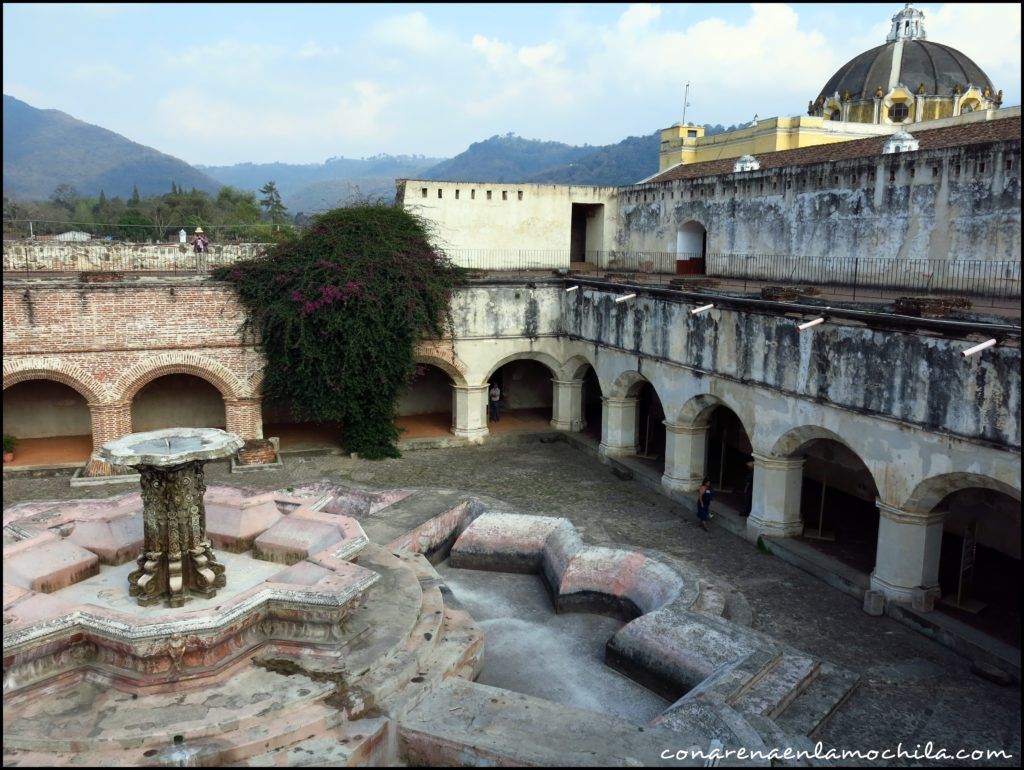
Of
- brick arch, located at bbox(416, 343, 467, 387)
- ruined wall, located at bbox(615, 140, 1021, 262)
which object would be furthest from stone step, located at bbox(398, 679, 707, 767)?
brick arch, located at bbox(416, 343, 467, 387)

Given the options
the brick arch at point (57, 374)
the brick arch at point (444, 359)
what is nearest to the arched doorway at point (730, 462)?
the brick arch at point (444, 359)

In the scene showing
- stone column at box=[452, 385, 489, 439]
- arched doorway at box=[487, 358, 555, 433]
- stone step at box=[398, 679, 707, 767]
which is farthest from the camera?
arched doorway at box=[487, 358, 555, 433]

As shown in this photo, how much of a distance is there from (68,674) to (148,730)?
1.41 m

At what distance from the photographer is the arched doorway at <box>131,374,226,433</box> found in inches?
747

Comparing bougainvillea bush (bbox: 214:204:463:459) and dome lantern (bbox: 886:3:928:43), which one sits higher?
dome lantern (bbox: 886:3:928:43)

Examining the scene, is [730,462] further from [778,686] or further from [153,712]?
[153,712]

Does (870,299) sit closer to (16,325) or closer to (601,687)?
(601,687)

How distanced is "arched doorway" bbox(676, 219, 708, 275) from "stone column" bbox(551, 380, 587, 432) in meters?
4.00

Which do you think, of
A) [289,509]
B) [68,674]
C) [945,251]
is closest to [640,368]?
[945,251]

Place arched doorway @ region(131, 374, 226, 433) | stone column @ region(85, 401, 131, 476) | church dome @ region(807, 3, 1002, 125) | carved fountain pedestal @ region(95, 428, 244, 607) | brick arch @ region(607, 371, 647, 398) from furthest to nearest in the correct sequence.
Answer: church dome @ region(807, 3, 1002, 125) < arched doorway @ region(131, 374, 226, 433) < brick arch @ region(607, 371, 647, 398) < stone column @ region(85, 401, 131, 476) < carved fountain pedestal @ region(95, 428, 244, 607)

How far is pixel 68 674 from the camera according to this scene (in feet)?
24.7

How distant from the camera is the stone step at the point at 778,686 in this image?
7.72 metres

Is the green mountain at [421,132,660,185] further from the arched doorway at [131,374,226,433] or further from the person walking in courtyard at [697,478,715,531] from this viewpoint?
the person walking in courtyard at [697,478,715,531]

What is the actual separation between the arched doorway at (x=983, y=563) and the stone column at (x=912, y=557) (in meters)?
0.29
